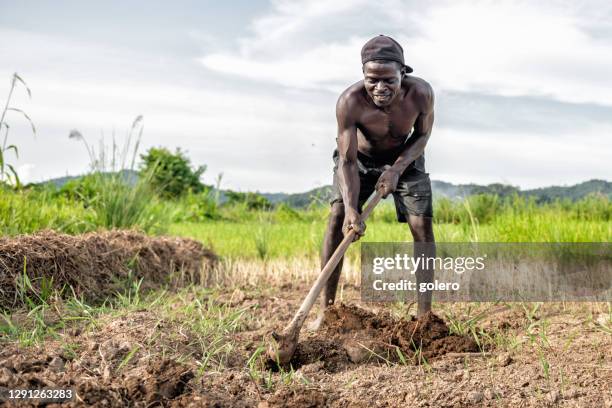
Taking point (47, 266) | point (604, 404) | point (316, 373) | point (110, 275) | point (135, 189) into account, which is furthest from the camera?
point (135, 189)

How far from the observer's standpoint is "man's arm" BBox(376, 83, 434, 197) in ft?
13.3

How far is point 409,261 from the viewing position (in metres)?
6.48

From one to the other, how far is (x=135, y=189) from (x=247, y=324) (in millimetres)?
3402

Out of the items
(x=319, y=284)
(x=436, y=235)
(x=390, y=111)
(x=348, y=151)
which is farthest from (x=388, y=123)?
(x=436, y=235)

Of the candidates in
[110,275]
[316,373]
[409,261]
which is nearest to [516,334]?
[316,373]

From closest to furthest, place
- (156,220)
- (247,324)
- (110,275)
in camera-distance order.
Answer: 1. (247,324)
2. (110,275)
3. (156,220)

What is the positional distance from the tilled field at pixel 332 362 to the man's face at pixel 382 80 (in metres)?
1.34

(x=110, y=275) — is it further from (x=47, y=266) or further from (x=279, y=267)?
(x=279, y=267)

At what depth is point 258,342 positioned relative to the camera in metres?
4.11

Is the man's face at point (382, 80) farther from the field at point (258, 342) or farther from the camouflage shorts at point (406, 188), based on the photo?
the field at point (258, 342)

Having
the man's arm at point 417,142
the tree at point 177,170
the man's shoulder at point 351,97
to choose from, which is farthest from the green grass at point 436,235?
the tree at point 177,170

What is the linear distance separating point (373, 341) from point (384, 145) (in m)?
1.28

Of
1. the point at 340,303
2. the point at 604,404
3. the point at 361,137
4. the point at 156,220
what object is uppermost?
the point at 361,137

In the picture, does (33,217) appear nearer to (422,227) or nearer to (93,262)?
(93,262)
